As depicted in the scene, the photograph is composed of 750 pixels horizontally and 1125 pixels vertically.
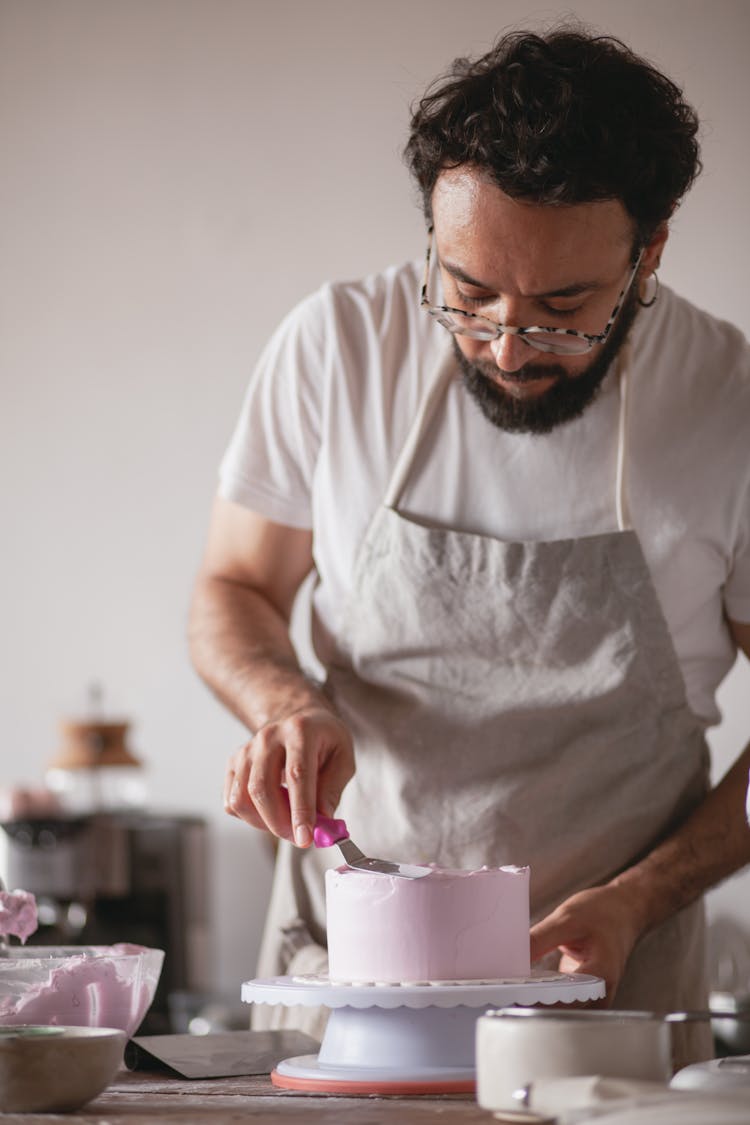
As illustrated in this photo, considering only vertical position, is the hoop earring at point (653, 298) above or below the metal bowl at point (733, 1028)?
above

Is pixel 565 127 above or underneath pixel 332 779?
above

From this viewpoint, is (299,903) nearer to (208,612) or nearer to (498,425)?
(208,612)

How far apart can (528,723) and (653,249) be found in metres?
0.56

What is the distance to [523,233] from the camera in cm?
147

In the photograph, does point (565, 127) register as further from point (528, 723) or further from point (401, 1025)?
point (401, 1025)

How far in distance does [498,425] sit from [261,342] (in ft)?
9.56

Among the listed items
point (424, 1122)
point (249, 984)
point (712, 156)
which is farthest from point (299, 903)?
point (712, 156)

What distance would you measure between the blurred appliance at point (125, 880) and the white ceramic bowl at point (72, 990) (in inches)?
85.6

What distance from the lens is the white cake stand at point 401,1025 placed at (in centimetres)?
109

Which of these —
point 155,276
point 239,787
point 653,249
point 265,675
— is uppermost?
point 155,276

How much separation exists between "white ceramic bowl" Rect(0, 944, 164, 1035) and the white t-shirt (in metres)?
0.62

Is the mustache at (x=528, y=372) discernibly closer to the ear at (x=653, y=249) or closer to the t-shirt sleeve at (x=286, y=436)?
the ear at (x=653, y=249)

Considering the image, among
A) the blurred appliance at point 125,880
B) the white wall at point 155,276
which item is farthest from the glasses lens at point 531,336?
the white wall at point 155,276

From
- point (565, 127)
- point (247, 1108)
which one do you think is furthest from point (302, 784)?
point (565, 127)
